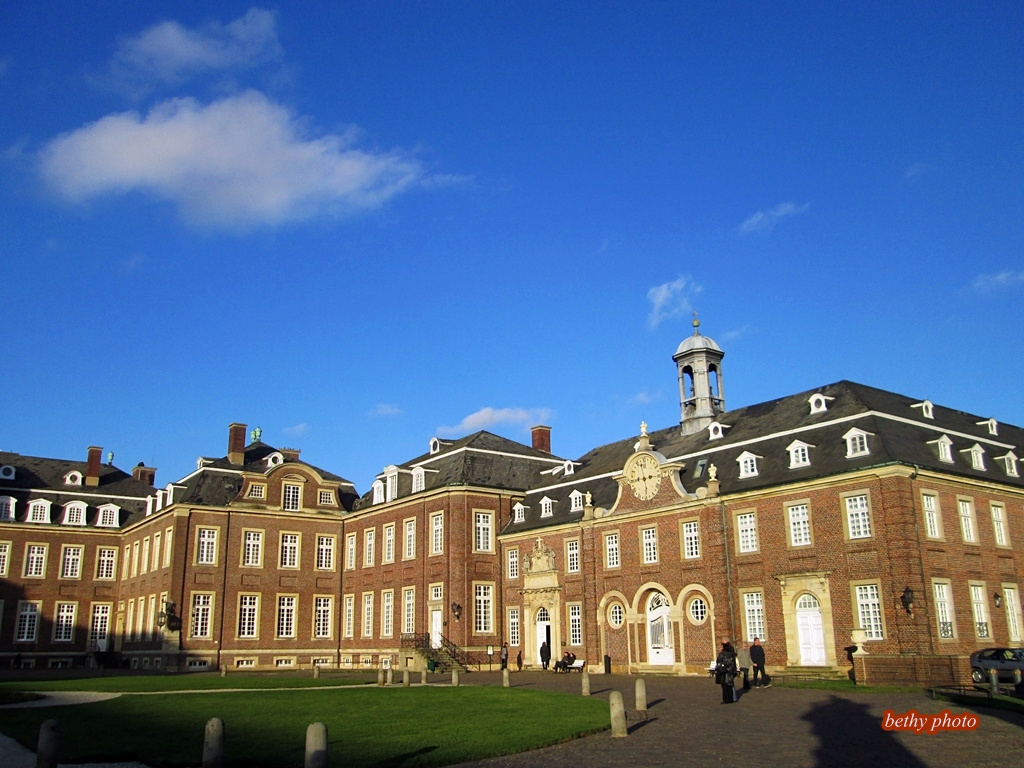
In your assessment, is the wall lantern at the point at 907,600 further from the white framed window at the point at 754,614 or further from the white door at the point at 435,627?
the white door at the point at 435,627

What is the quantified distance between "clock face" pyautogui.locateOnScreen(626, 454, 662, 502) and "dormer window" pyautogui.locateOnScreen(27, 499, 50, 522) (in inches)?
1457

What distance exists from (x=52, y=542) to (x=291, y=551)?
51.7 ft

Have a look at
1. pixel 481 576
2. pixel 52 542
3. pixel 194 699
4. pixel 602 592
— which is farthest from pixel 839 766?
pixel 52 542

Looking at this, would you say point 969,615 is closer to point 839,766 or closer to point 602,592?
point 602,592

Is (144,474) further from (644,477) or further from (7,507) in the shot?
(644,477)

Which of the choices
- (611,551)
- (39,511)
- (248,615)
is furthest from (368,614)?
(39,511)

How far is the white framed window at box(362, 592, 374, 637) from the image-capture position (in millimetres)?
49062

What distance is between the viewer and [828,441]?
32.6 meters

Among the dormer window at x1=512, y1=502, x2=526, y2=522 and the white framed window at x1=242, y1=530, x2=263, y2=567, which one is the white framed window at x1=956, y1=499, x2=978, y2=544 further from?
the white framed window at x1=242, y1=530, x2=263, y2=567

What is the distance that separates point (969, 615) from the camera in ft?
98.7

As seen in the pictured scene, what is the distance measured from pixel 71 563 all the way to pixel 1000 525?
166ft

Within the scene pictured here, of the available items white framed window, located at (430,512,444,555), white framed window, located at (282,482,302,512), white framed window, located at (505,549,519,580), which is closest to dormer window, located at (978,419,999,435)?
white framed window, located at (505,549,519,580)

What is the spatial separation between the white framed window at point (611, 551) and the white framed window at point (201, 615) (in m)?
22.3

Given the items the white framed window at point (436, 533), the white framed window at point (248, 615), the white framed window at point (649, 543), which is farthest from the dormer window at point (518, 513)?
the white framed window at point (248, 615)
